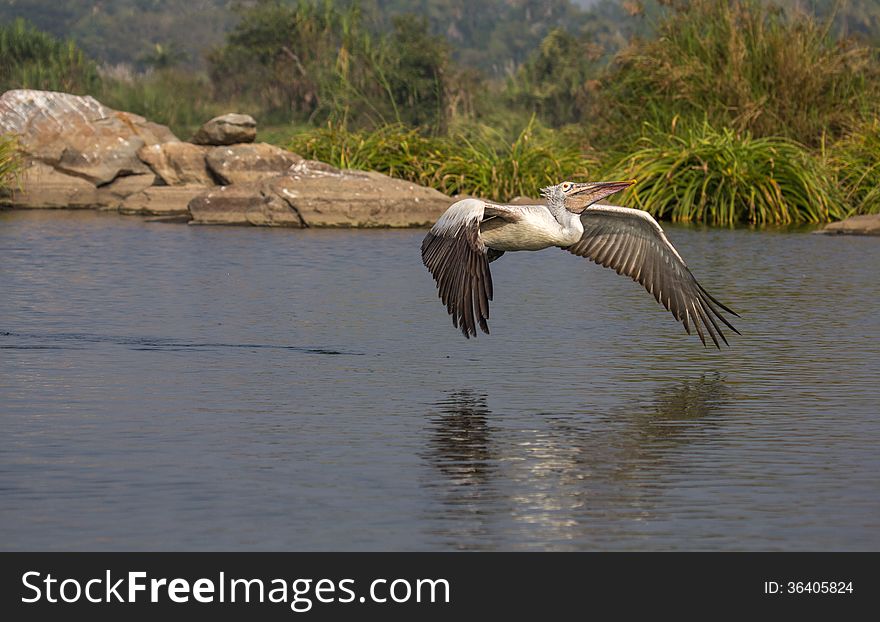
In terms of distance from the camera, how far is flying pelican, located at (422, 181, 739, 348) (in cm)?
922

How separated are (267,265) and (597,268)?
11.1 feet

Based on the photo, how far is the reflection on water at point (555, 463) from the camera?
650 centimetres

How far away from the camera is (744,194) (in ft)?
75.4

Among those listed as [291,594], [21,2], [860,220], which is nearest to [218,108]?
[860,220]

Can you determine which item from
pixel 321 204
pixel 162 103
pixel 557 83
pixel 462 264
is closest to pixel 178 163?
pixel 321 204

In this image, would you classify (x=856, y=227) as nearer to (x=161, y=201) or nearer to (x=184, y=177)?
(x=161, y=201)

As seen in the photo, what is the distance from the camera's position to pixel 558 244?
10688mm

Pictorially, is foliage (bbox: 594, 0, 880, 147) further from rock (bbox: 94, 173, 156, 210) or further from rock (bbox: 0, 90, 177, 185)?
rock (bbox: 0, 90, 177, 185)

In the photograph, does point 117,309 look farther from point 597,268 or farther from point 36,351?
point 597,268

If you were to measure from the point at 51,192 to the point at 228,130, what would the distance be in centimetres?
301

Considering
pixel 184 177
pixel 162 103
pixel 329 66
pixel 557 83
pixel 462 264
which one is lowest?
pixel 462 264

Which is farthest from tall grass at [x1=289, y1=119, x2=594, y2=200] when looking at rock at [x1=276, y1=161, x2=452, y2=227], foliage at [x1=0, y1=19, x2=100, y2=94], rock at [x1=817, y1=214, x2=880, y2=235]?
foliage at [x1=0, y1=19, x2=100, y2=94]

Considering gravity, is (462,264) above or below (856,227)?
below

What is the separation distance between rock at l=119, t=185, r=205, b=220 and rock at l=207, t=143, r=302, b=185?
429 mm
